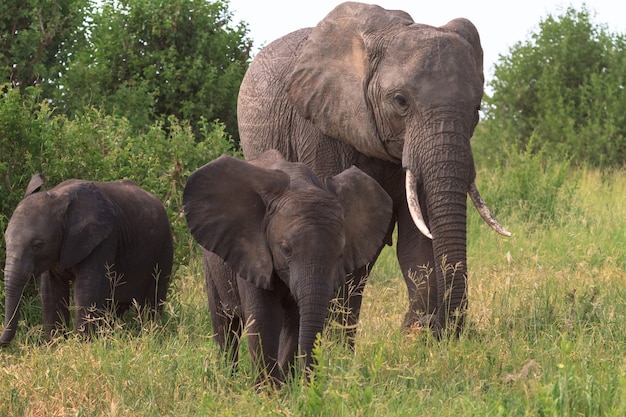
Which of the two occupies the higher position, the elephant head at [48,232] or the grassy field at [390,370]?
the elephant head at [48,232]

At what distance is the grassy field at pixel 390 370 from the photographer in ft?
14.8

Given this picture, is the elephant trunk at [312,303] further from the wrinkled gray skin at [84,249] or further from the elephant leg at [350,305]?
the wrinkled gray skin at [84,249]

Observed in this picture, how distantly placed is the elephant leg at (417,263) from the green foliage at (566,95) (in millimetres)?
13244

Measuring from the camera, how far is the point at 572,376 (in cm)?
462

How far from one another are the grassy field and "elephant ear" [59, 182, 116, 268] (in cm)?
62

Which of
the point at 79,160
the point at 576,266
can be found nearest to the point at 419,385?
the point at 79,160

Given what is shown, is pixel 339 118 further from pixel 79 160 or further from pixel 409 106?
pixel 79 160

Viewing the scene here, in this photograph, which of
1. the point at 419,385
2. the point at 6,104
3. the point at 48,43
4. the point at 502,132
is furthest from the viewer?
the point at 502,132

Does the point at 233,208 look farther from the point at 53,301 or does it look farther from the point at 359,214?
the point at 53,301

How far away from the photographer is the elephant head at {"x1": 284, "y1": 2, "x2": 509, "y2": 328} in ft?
19.3

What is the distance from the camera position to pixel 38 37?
13.1 metres

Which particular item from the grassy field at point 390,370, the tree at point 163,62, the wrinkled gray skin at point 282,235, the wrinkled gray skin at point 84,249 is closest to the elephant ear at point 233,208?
the wrinkled gray skin at point 282,235

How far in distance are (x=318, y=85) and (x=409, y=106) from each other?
2.34 feet

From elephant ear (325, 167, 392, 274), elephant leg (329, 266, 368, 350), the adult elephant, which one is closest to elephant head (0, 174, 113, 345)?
the adult elephant
